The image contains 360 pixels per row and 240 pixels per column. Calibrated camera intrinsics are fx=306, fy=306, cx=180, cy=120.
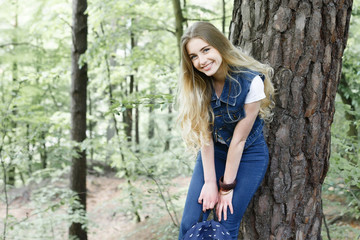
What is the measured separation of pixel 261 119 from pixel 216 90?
14.9 inches

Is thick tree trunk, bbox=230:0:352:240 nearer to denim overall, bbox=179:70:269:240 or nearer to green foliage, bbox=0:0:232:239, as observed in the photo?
denim overall, bbox=179:70:269:240

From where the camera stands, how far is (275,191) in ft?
7.14

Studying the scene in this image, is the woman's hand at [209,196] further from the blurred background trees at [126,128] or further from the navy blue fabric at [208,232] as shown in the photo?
the blurred background trees at [126,128]

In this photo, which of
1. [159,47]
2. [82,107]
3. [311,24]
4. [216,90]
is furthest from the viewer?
[159,47]

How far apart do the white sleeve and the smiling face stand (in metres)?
0.26

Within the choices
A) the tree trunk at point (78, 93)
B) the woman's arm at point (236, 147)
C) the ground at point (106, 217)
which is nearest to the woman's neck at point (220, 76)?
the woman's arm at point (236, 147)

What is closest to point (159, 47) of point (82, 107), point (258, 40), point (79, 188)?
point (82, 107)

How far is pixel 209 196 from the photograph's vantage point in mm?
2123

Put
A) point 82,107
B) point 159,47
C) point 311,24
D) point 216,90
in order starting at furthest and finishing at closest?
point 159,47 < point 82,107 < point 216,90 < point 311,24

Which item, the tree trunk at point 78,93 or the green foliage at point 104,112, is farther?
the tree trunk at point 78,93

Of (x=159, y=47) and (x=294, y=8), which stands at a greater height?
(x=159, y=47)

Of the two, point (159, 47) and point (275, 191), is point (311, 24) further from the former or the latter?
point (159, 47)

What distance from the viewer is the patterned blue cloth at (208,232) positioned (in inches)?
77.5

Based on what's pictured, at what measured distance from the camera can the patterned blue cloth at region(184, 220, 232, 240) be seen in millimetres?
1969
